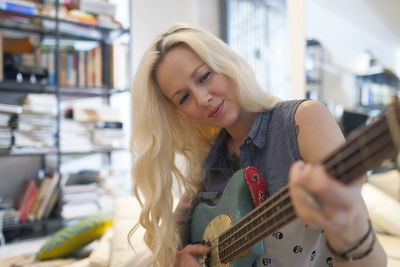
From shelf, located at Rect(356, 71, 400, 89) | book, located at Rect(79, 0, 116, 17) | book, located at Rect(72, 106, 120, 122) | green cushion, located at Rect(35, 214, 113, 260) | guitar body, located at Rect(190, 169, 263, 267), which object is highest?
book, located at Rect(79, 0, 116, 17)

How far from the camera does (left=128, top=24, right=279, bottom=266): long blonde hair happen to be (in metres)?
0.84

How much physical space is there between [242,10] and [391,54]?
1.66 metres

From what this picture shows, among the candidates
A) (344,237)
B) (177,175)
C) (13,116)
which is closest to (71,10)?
(13,116)

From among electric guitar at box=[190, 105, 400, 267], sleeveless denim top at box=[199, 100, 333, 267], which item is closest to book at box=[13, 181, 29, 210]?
electric guitar at box=[190, 105, 400, 267]

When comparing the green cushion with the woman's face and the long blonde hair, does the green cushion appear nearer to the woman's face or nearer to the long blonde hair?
the long blonde hair

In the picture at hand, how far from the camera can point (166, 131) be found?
3.47 ft

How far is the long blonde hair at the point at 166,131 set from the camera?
842 millimetres

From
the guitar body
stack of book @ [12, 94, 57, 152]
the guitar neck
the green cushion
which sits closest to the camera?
the guitar neck

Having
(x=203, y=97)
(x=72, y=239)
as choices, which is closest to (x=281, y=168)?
(x=203, y=97)

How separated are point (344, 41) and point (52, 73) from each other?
207 centimetres

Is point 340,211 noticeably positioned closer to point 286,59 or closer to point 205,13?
point 286,59

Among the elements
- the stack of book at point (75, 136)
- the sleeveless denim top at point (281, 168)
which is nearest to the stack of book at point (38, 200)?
the stack of book at point (75, 136)

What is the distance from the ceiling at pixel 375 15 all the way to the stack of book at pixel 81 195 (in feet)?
6.95

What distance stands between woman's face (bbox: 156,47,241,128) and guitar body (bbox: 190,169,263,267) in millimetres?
201
